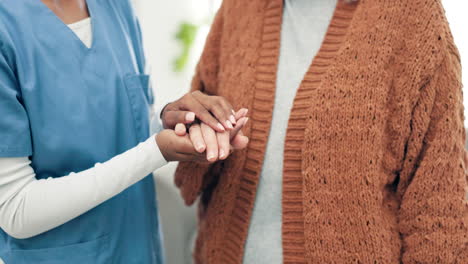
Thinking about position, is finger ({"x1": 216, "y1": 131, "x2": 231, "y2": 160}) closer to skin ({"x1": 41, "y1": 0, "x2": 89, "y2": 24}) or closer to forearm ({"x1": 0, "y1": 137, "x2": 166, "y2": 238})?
forearm ({"x1": 0, "y1": 137, "x2": 166, "y2": 238})

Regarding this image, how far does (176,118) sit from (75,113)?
0.60 feet

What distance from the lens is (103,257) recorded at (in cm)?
83

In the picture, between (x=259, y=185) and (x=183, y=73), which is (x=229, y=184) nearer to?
(x=259, y=185)

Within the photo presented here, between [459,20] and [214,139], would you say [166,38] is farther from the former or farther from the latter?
[214,139]

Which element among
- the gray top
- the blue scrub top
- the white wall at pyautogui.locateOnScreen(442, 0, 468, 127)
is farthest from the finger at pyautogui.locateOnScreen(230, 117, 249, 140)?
the white wall at pyautogui.locateOnScreen(442, 0, 468, 127)

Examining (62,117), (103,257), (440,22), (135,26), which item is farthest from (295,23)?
(103,257)

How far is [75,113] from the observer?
76 cm

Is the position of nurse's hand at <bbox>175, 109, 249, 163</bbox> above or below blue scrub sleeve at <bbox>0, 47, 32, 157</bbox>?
below

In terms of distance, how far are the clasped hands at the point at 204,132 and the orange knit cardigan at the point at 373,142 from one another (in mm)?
104

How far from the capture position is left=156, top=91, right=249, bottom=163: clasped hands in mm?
710

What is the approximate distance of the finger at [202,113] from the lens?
2.39 ft

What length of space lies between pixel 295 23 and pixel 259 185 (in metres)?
0.34

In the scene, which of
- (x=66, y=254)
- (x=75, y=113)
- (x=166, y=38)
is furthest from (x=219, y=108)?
(x=166, y=38)

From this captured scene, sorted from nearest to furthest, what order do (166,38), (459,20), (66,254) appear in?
1. (66,254)
2. (459,20)
3. (166,38)
